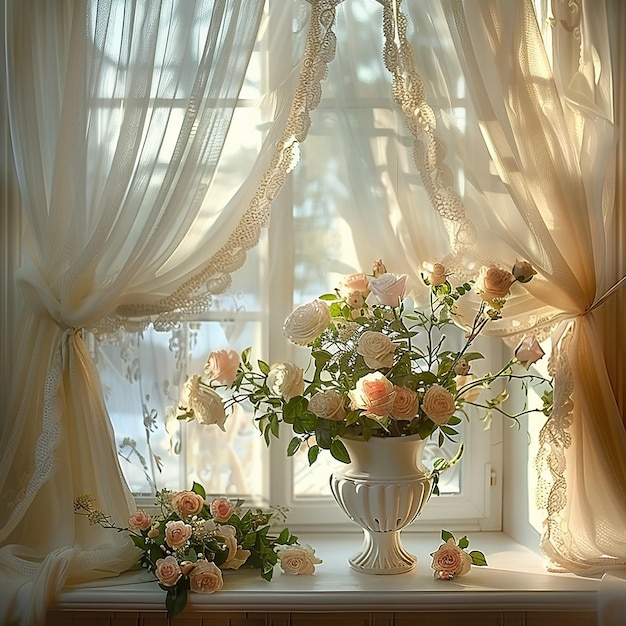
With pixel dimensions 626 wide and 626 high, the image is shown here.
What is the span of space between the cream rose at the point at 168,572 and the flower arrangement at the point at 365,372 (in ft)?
1.02

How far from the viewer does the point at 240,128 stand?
200cm

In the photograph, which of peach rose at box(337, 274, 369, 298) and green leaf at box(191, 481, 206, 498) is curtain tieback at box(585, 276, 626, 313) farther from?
green leaf at box(191, 481, 206, 498)

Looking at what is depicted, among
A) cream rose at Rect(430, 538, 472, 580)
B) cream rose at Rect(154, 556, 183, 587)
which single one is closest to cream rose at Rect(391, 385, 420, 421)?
cream rose at Rect(430, 538, 472, 580)

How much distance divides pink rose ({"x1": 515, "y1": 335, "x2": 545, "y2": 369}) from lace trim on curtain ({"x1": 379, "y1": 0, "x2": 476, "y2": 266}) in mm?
275

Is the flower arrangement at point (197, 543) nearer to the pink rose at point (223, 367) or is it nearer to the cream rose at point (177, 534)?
the cream rose at point (177, 534)

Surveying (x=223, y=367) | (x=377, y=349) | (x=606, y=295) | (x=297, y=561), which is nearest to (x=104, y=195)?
(x=223, y=367)

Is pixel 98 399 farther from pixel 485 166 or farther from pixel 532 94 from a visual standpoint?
pixel 532 94

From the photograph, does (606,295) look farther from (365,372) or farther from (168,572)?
(168,572)

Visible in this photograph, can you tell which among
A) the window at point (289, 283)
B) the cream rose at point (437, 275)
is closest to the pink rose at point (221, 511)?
the window at point (289, 283)

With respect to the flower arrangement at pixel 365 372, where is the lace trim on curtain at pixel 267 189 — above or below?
above

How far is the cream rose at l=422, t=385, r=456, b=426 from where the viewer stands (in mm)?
1752

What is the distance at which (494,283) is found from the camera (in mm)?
1785

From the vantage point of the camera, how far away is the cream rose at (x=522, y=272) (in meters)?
1.80

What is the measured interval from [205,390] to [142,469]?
0.35 meters
